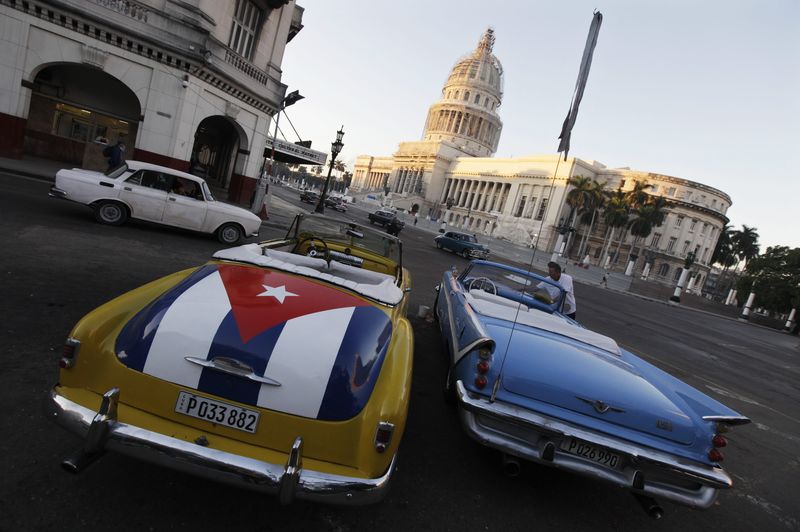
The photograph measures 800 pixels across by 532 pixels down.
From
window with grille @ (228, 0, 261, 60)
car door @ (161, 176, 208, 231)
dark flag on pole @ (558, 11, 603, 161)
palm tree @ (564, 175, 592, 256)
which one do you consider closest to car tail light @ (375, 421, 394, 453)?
dark flag on pole @ (558, 11, 603, 161)

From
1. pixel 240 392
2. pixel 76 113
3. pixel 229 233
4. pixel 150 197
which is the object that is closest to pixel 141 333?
pixel 240 392

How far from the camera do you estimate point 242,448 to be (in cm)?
208

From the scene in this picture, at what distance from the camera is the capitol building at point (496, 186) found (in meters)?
70.5

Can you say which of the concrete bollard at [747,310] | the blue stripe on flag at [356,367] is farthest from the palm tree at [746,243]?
the blue stripe on flag at [356,367]

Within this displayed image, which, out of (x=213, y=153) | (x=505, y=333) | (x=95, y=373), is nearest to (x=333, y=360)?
(x=95, y=373)

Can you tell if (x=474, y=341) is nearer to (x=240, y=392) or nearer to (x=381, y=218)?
(x=240, y=392)

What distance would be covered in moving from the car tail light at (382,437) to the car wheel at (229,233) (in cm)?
893

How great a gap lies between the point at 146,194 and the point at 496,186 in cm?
8246

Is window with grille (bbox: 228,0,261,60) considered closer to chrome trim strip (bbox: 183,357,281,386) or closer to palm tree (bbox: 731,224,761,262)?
chrome trim strip (bbox: 183,357,281,386)

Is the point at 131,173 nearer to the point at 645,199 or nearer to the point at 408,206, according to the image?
the point at 645,199

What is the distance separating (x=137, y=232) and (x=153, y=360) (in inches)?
313

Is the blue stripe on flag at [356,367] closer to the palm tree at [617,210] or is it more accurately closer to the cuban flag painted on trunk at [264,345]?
the cuban flag painted on trunk at [264,345]

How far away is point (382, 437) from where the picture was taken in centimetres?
221

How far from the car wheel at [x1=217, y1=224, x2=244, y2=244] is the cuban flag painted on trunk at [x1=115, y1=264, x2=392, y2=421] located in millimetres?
7876
